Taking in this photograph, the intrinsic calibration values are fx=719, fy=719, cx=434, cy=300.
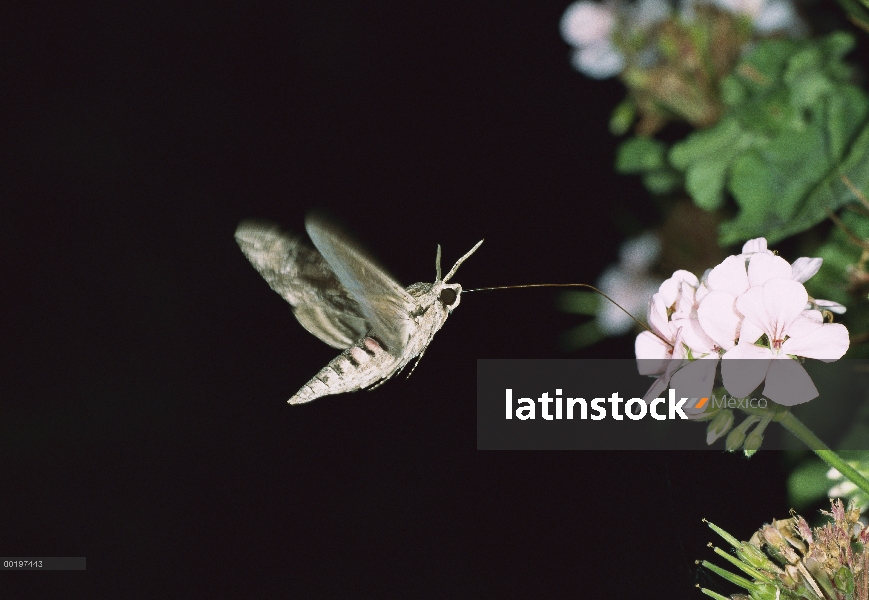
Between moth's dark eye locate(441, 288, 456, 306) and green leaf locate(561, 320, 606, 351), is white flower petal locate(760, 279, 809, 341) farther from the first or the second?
green leaf locate(561, 320, 606, 351)

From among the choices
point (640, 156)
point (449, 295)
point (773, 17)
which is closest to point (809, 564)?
point (449, 295)

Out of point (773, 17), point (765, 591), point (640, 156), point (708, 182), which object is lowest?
point (765, 591)

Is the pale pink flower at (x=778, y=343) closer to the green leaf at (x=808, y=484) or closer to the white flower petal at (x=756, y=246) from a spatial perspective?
the white flower petal at (x=756, y=246)

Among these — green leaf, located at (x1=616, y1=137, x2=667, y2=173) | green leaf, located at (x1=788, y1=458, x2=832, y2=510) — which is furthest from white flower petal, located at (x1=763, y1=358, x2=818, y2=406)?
green leaf, located at (x1=616, y1=137, x2=667, y2=173)

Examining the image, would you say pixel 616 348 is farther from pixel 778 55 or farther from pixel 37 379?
pixel 37 379

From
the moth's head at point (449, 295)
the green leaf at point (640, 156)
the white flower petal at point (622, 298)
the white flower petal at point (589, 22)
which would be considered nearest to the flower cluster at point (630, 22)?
the white flower petal at point (589, 22)

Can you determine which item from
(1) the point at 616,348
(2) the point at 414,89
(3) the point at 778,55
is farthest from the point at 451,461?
(3) the point at 778,55

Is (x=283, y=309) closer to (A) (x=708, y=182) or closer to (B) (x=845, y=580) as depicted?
(A) (x=708, y=182)
